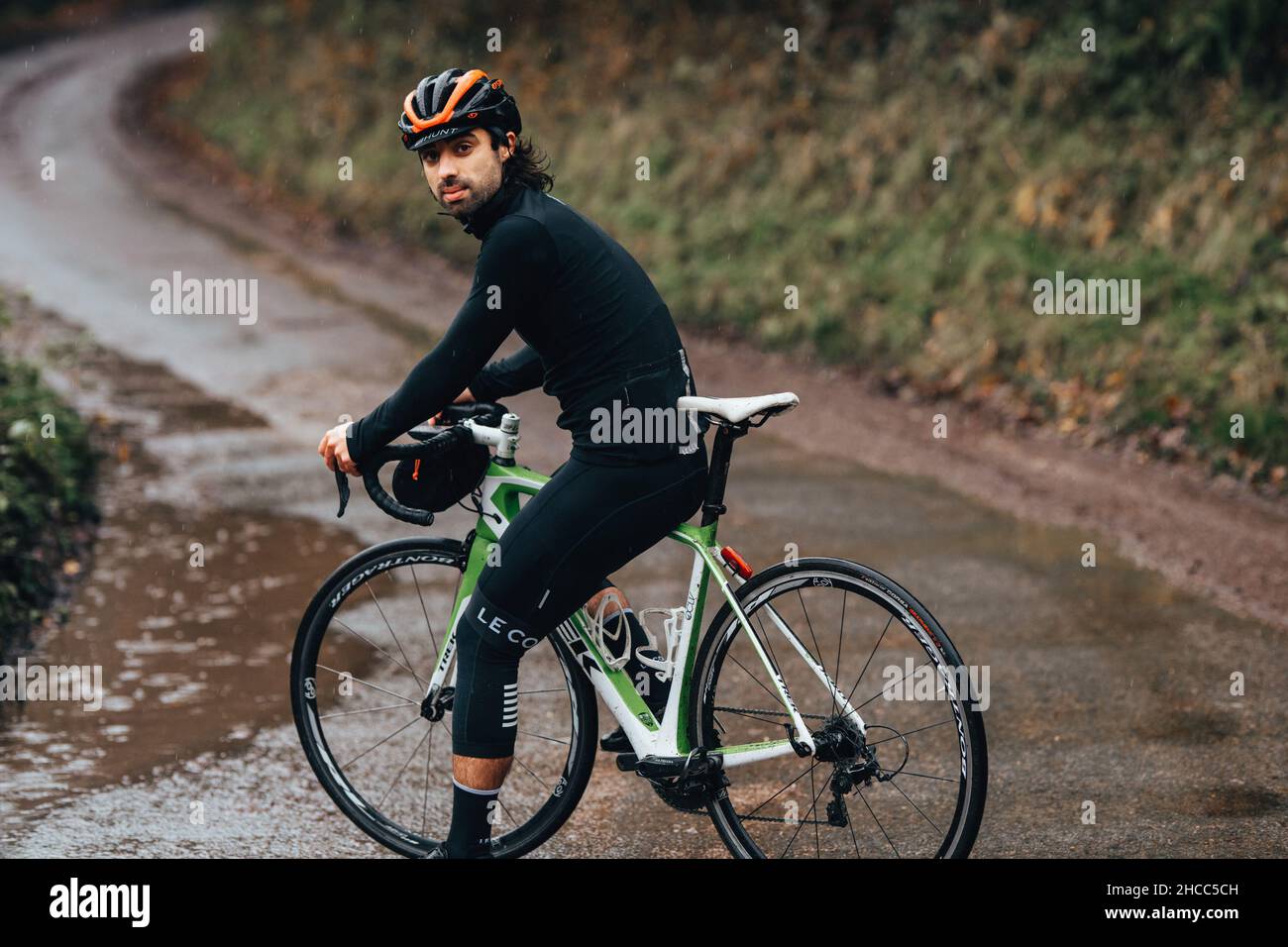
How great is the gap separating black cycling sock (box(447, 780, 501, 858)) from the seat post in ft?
3.34

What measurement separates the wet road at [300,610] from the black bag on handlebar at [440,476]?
47.7 inches

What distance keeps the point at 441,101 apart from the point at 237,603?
3.73m

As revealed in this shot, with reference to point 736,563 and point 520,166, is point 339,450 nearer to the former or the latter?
point 520,166

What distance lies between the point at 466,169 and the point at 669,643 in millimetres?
1461

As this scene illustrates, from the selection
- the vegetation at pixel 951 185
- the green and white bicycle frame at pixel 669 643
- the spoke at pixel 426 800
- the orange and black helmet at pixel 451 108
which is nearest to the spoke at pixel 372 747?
the spoke at pixel 426 800

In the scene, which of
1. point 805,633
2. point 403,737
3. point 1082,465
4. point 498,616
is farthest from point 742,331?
point 498,616

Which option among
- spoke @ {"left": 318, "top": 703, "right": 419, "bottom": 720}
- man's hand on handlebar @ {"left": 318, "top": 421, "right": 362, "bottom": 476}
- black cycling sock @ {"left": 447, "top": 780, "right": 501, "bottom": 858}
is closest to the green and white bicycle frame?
man's hand on handlebar @ {"left": 318, "top": 421, "right": 362, "bottom": 476}

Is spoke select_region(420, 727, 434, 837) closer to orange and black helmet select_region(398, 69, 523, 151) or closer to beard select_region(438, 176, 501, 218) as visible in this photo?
beard select_region(438, 176, 501, 218)

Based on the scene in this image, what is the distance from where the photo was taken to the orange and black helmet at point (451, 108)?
3.82 m

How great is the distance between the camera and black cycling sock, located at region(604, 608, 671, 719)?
432cm

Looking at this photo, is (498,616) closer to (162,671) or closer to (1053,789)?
(1053,789)

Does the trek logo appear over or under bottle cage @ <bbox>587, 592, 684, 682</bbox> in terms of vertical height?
over

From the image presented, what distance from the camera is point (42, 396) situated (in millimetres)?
8961

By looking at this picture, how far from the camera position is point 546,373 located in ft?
13.2
